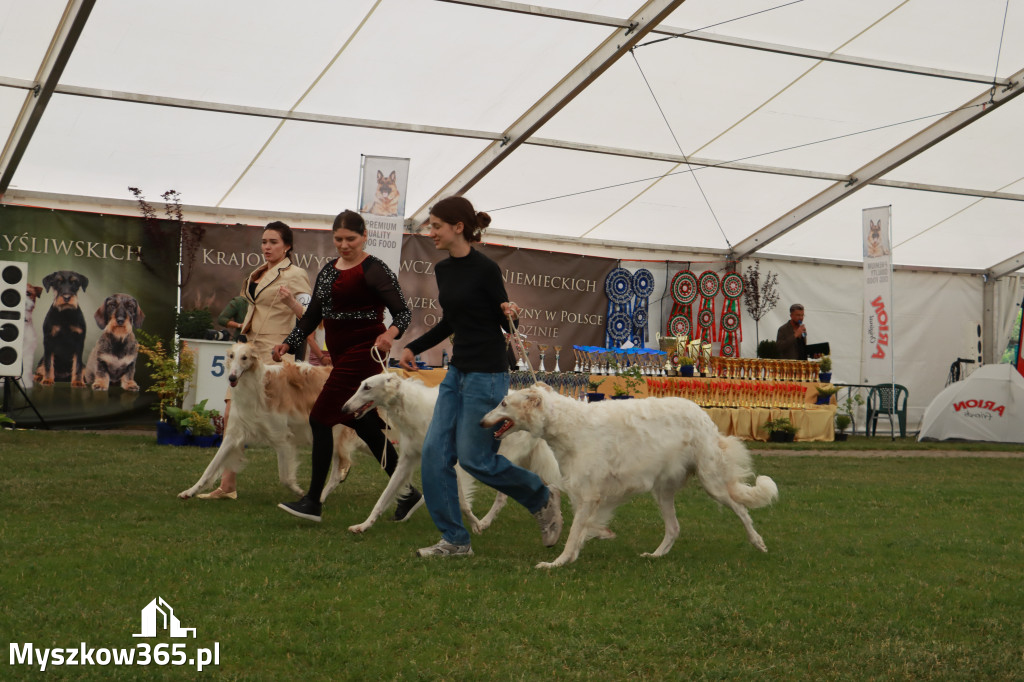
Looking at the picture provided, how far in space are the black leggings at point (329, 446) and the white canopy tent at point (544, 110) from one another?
6.08m

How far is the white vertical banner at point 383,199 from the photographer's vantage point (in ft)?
40.6

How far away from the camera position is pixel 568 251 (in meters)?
16.2

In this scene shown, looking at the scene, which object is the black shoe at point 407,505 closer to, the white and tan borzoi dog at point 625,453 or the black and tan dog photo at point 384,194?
the white and tan borzoi dog at point 625,453

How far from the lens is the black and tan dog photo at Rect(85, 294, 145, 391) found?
42.4 ft

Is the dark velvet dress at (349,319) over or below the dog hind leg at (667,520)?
over

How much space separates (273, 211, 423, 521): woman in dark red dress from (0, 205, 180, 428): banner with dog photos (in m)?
8.12

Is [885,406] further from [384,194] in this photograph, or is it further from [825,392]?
[384,194]

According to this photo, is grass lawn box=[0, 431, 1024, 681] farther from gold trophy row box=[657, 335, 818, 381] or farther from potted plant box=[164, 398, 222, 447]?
gold trophy row box=[657, 335, 818, 381]

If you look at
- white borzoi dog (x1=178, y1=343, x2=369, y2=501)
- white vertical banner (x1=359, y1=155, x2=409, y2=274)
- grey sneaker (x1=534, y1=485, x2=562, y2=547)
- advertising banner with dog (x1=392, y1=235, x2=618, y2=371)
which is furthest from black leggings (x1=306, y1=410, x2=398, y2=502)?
advertising banner with dog (x1=392, y1=235, x2=618, y2=371)

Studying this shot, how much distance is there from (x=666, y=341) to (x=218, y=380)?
6699 mm

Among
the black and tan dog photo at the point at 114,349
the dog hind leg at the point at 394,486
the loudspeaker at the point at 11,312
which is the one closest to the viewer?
the dog hind leg at the point at 394,486

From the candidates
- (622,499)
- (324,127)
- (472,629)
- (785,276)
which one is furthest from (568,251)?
(472,629)

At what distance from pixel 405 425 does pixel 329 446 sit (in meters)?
0.51

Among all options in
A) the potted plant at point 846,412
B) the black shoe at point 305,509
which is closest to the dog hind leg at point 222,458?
the black shoe at point 305,509
